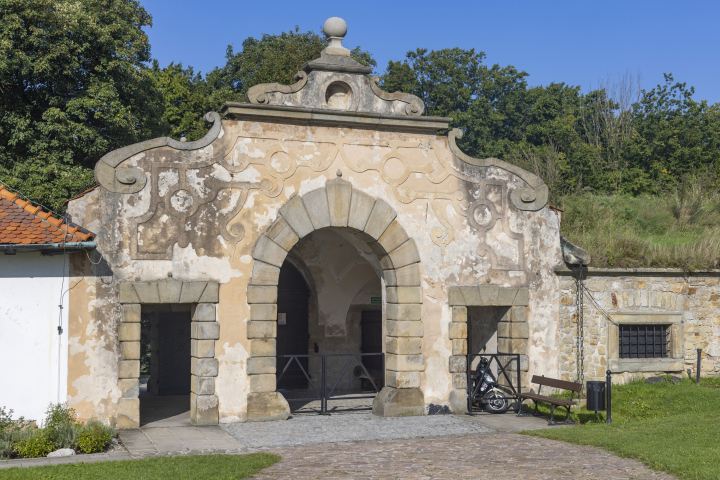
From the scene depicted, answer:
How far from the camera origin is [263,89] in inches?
506

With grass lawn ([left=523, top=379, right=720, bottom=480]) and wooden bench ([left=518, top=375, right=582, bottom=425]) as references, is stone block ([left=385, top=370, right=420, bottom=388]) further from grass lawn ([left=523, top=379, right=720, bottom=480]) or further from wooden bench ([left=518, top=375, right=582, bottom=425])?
grass lawn ([left=523, top=379, right=720, bottom=480])

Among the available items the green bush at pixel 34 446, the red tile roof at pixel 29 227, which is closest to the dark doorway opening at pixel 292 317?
the red tile roof at pixel 29 227

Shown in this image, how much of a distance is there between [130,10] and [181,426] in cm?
1238

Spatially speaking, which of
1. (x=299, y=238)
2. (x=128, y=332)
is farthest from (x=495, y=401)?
(x=128, y=332)

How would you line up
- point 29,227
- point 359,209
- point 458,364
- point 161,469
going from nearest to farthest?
1. point 161,469
2. point 29,227
3. point 359,209
4. point 458,364

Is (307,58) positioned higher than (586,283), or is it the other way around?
(307,58)

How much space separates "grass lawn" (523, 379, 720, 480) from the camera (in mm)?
9273

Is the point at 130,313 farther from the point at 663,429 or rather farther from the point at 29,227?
the point at 663,429

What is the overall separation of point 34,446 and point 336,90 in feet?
24.3

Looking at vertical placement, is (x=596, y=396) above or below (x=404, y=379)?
below

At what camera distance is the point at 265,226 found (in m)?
12.8

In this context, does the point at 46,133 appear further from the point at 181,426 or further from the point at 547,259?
the point at 547,259

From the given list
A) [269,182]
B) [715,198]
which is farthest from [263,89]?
[715,198]

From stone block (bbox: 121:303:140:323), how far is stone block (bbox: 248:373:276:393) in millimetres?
2057
